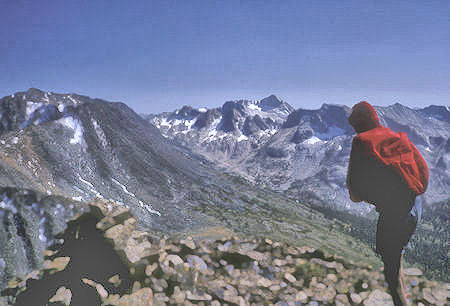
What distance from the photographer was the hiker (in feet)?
22.5

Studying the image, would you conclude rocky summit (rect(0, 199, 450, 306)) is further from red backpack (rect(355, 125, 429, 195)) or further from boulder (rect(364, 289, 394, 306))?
red backpack (rect(355, 125, 429, 195))

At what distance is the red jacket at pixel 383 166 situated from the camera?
6.84 m

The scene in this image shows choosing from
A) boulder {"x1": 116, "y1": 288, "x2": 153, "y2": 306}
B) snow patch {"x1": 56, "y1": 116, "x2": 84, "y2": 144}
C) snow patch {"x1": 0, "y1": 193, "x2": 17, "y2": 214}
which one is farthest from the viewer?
snow patch {"x1": 56, "y1": 116, "x2": 84, "y2": 144}

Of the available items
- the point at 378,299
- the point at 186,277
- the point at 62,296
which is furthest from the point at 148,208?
the point at 378,299

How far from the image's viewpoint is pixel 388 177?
22.6 feet

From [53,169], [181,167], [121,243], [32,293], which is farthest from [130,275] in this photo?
[181,167]

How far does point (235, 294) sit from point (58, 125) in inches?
4898

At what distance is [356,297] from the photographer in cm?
1037

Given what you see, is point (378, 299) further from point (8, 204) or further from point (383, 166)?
point (8, 204)

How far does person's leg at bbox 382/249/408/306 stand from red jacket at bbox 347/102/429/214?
5.69ft

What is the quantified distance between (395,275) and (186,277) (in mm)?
6858

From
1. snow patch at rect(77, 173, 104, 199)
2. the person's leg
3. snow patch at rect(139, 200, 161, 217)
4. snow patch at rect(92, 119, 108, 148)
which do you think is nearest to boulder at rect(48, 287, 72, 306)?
the person's leg

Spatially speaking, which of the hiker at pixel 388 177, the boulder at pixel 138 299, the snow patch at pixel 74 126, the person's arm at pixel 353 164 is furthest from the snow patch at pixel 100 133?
the hiker at pixel 388 177

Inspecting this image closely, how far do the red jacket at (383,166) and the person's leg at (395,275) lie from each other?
68.3 inches
